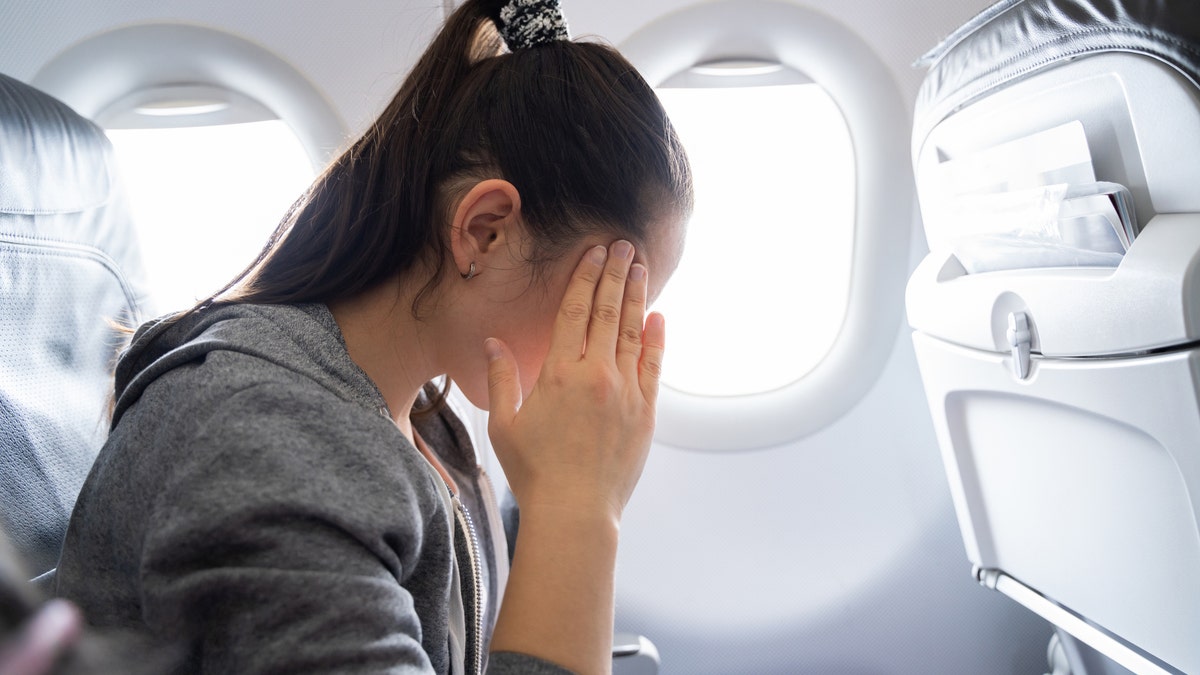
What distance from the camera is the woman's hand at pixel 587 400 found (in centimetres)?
86

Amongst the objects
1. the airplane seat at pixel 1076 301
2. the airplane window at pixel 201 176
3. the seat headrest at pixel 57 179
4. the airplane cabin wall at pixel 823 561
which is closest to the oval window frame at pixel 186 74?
the airplane window at pixel 201 176

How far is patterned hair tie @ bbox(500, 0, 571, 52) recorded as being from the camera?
992mm

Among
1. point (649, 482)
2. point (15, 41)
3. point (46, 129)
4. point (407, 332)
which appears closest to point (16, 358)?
point (46, 129)

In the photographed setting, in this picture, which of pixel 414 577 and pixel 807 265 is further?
pixel 807 265

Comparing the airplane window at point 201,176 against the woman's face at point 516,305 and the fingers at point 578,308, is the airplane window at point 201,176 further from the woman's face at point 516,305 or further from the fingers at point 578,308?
the fingers at point 578,308

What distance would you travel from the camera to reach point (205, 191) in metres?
1.66

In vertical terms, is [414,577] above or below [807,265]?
below

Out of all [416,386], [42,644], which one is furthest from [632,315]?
[42,644]

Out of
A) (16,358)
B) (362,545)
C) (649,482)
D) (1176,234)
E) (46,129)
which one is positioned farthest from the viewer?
(649,482)

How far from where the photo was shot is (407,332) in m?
0.98

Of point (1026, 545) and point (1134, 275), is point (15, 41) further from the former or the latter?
point (1026, 545)

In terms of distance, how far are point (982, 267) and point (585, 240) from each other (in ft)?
1.97

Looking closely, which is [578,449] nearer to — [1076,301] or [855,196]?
[1076,301]

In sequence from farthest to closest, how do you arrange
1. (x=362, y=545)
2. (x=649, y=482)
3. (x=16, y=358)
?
(x=649, y=482), (x=16, y=358), (x=362, y=545)
